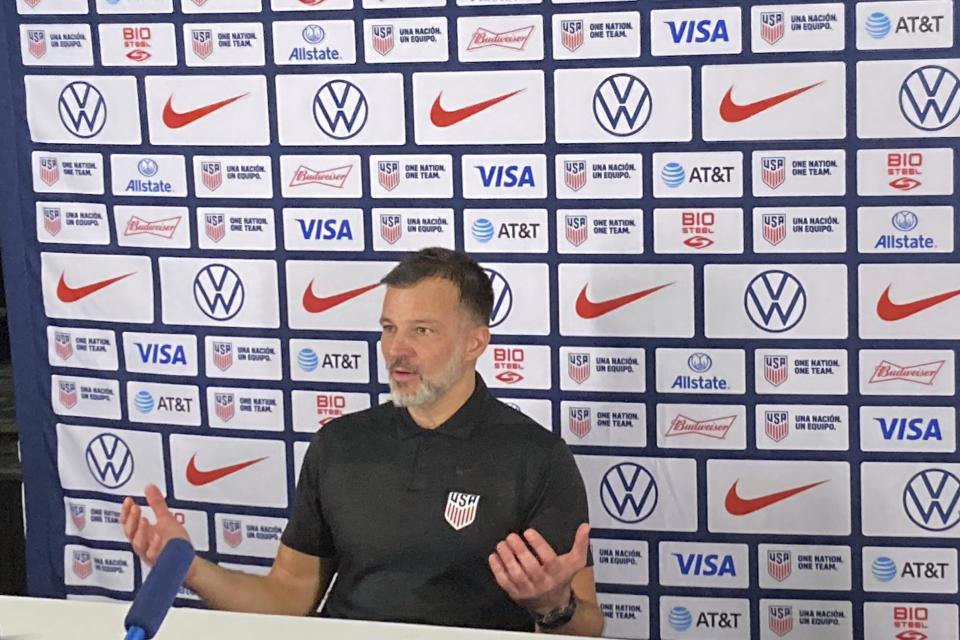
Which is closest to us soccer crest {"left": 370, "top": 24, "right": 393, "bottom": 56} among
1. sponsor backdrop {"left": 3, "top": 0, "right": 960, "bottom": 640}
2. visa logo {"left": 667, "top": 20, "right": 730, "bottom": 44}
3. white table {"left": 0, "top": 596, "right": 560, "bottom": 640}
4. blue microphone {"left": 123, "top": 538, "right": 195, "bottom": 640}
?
sponsor backdrop {"left": 3, "top": 0, "right": 960, "bottom": 640}

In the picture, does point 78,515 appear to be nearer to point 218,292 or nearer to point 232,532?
point 232,532

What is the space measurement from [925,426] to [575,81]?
1.11m

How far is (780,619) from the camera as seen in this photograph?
287cm

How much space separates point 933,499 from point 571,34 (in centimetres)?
134

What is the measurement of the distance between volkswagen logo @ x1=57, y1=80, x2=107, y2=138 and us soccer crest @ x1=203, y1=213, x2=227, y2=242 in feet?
1.21

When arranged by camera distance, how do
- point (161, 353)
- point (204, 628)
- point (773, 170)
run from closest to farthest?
point (204, 628) → point (773, 170) → point (161, 353)

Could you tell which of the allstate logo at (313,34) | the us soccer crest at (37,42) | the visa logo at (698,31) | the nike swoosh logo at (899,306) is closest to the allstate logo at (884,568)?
the nike swoosh logo at (899,306)

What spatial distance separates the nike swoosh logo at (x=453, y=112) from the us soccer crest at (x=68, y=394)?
122 cm

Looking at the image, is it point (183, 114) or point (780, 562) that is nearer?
point (780, 562)

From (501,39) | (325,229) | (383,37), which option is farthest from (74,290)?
(501,39)

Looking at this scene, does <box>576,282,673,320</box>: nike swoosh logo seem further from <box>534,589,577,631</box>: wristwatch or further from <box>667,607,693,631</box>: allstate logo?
<box>534,589,577,631</box>: wristwatch

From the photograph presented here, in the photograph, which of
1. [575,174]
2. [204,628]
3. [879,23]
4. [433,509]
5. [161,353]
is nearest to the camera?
[204,628]

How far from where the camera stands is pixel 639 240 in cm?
280

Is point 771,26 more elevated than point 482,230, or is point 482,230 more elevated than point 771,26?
point 771,26
